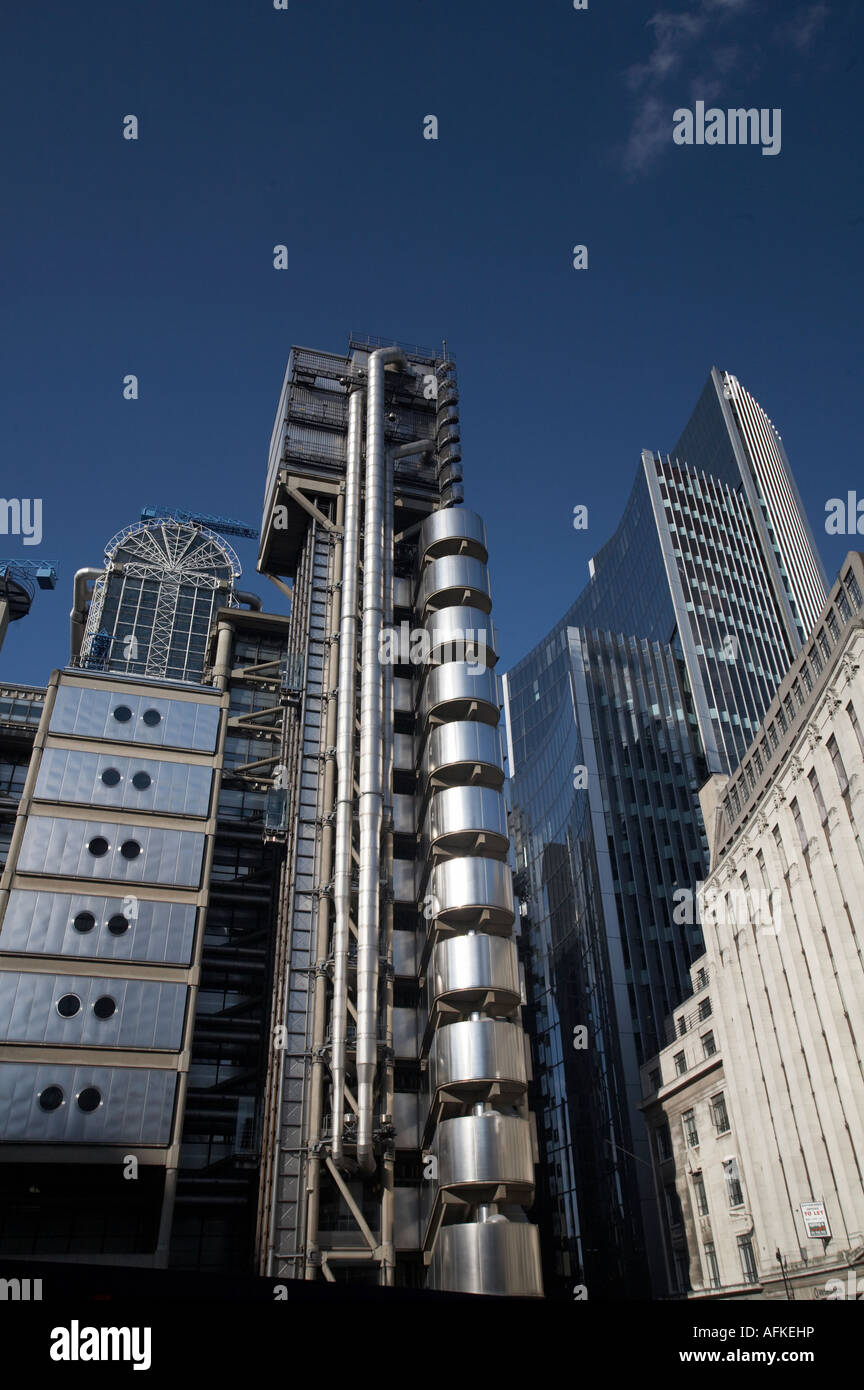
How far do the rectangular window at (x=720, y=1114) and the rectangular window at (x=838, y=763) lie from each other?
27015 millimetres

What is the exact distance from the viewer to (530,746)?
131375 millimetres

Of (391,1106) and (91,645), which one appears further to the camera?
(91,645)

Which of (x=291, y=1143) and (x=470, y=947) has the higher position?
(x=470, y=947)

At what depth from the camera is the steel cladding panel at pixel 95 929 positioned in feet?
169

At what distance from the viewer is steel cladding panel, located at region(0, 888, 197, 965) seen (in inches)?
2034

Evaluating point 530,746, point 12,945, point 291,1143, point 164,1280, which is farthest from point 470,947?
point 530,746

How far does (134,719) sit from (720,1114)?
4450 centimetres

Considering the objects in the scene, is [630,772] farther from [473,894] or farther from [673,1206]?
[473,894]

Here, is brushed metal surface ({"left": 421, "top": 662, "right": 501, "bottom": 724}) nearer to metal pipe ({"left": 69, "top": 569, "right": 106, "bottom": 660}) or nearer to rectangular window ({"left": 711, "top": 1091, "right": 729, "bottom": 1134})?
rectangular window ({"left": 711, "top": 1091, "right": 729, "bottom": 1134})

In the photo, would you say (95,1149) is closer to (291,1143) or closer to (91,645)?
(291,1143)

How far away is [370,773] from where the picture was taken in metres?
55.3

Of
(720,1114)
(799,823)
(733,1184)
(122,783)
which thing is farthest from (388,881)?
(733,1184)

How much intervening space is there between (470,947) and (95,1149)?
20.1 metres

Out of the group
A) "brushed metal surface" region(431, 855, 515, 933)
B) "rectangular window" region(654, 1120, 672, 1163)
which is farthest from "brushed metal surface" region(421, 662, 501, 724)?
"rectangular window" region(654, 1120, 672, 1163)
